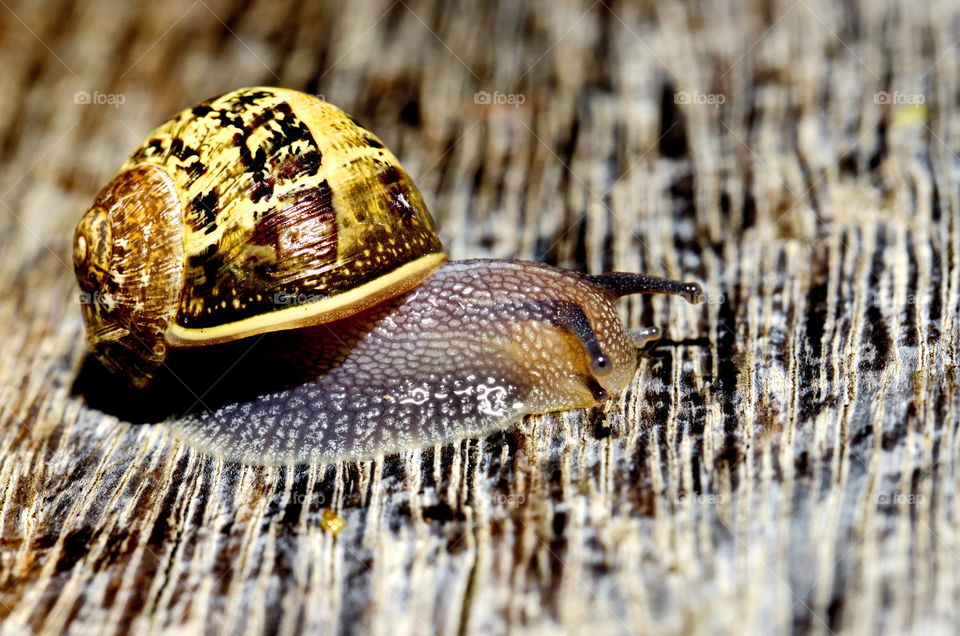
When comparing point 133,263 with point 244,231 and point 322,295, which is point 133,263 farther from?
point 322,295

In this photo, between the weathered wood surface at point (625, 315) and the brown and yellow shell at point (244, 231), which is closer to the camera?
the weathered wood surface at point (625, 315)

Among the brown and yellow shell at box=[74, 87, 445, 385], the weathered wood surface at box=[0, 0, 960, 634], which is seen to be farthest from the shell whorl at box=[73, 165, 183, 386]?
the weathered wood surface at box=[0, 0, 960, 634]

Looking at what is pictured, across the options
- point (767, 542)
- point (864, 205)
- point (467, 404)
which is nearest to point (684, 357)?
point (467, 404)

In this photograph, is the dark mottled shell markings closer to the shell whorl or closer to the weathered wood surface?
the shell whorl

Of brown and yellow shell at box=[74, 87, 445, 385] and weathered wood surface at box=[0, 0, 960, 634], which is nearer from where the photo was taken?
weathered wood surface at box=[0, 0, 960, 634]

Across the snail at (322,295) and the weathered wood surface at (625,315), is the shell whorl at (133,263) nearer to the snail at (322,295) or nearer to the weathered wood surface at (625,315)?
the snail at (322,295)

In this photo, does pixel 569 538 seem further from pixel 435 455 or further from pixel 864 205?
pixel 864 205

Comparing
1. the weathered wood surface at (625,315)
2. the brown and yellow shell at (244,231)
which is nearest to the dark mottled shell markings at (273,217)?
the brown and yellow shell at (244,231)

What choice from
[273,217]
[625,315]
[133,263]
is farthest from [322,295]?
[625,315]

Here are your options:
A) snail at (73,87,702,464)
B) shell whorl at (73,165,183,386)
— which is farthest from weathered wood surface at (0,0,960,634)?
shell whorl at (73,165,183,386)
